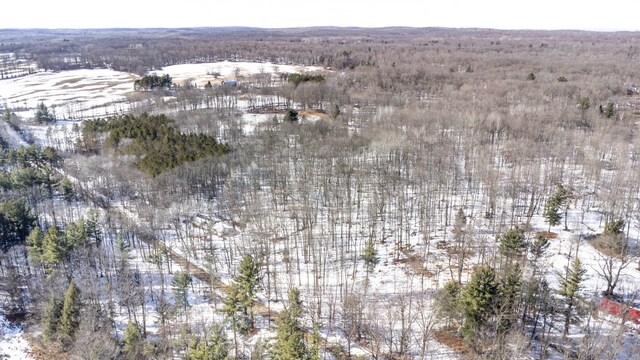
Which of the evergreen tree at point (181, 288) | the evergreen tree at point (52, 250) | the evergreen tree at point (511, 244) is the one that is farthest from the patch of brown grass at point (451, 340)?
the evergreen tree at point (52, 250)

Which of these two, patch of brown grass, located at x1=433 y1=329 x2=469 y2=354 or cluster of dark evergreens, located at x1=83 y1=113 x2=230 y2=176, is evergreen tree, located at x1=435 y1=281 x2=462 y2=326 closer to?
patch of brown grass, located at x1=433 y1=329 x2=469 y2=354

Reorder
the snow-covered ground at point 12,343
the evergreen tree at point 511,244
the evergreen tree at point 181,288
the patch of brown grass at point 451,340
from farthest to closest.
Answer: the evergreen tree at point 511,244 < the evergreen tree at point 181,288 < the snow-covered ground at point 12,343 < the patch of brown grass at point 451,340

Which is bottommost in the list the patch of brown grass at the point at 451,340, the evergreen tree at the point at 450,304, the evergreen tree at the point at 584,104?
the patch of brown grass at the point at 451,340

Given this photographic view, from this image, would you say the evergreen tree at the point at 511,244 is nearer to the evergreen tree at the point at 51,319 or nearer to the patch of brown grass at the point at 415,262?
the patch of brown grass at the point at 415,262

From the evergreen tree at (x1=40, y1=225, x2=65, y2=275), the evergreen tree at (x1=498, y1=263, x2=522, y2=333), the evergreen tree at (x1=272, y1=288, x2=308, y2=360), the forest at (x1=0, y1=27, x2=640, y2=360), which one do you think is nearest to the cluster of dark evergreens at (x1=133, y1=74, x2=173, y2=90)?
the forest at (x1=0, y1=27, x2=640, y2=360)

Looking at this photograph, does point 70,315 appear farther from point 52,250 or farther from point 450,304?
point 450,304

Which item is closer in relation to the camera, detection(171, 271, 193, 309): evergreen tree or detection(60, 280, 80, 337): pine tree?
detection(60, 280, 80, 337): pine tree

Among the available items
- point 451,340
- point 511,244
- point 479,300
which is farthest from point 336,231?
point 479,300
